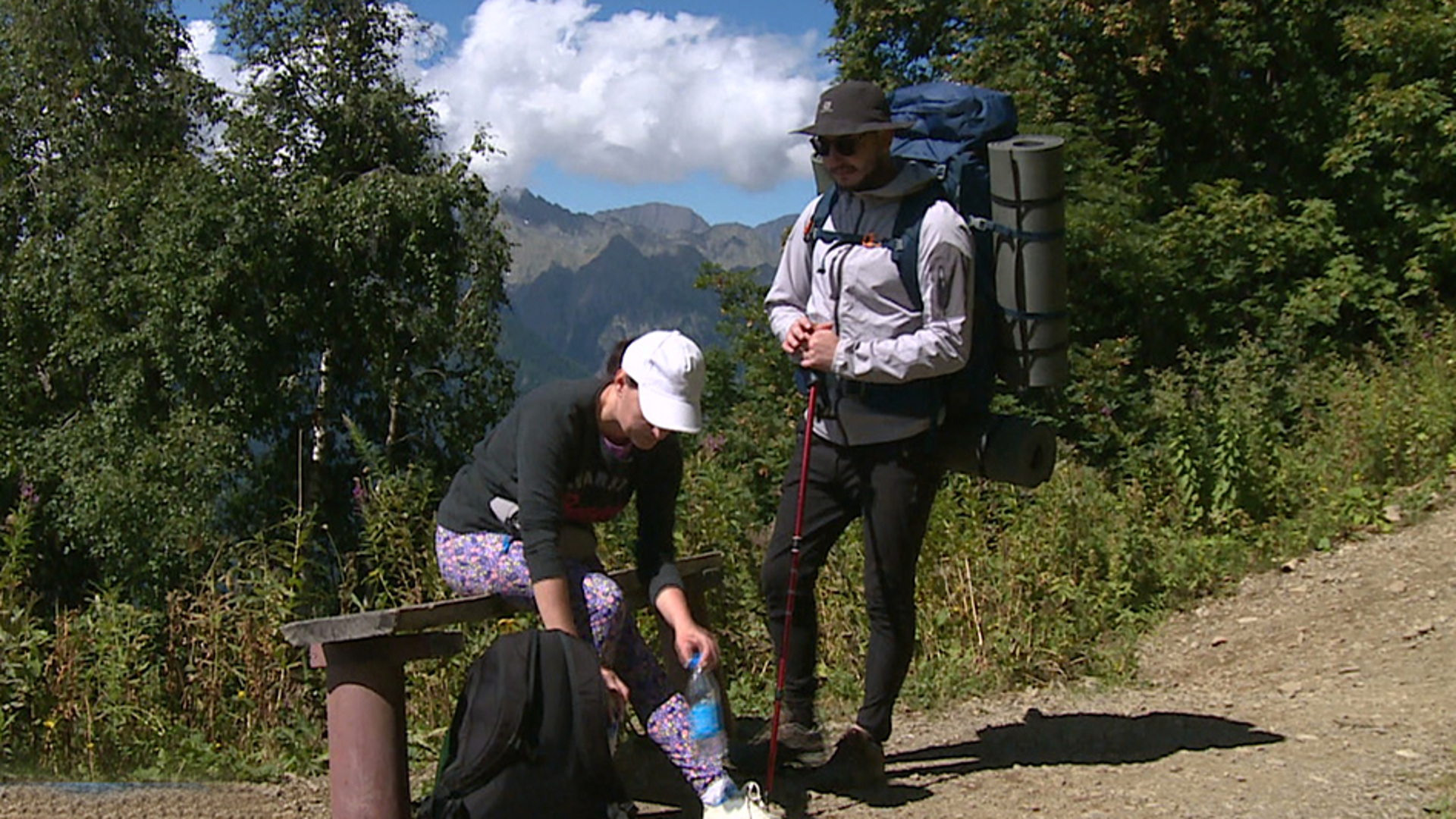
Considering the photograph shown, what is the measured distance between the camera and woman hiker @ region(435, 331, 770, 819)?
3367 mm

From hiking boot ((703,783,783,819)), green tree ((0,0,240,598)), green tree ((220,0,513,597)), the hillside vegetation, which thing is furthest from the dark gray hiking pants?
green tree ((220,0,513,597))

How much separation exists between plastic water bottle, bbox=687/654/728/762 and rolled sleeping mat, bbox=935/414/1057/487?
37.8 inches

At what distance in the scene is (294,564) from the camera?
537cm

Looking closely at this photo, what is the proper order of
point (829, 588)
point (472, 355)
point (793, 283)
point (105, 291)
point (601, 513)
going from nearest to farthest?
point (601, 513), point (793, 283), point (829, 588), point (105, 291), point (472, 355)

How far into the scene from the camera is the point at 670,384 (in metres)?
3.34

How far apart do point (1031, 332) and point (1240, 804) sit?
139 cm

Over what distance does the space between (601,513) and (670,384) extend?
56 centimetres

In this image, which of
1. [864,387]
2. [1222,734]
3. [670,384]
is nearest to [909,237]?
[864,387]

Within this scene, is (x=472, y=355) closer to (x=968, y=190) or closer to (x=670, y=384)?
(x=968, y=190)

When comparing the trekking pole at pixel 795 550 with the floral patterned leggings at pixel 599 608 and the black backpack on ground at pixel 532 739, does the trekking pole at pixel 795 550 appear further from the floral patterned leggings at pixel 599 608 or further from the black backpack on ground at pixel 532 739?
the black backpack on ground at pixel 532 739

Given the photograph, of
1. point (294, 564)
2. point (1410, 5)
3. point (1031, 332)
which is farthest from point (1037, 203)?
point (1410, 5)

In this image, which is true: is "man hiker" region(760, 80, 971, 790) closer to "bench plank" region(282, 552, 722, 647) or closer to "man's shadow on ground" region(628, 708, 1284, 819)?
"man's shadow on ground" region(628, 708, 1284, 819)

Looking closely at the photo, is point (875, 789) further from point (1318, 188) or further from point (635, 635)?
point (1318, 188)

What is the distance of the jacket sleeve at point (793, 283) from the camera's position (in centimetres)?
407
